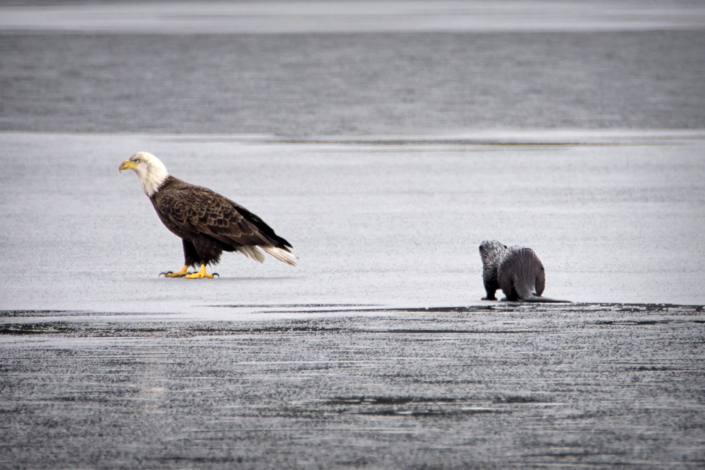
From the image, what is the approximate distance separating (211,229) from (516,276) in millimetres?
2564

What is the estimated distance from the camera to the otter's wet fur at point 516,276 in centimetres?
749

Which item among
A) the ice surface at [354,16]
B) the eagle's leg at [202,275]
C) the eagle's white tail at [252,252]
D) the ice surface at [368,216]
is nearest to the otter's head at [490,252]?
the ice surface at [368,216]

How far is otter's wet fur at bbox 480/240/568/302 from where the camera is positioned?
749 cm

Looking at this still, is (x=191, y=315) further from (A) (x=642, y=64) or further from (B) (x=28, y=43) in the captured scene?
(B) (x=28, y=43)

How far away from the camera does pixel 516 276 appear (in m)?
7.50

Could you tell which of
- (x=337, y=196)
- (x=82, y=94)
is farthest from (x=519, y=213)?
(x=82, y=94)

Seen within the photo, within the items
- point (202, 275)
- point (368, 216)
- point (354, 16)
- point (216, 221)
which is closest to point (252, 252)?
point (216, 221)

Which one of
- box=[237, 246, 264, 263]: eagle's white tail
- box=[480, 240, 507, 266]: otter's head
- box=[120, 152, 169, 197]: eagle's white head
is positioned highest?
box=[120, 152, 169, 197]: eagle's white head

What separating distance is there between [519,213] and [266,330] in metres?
4.99

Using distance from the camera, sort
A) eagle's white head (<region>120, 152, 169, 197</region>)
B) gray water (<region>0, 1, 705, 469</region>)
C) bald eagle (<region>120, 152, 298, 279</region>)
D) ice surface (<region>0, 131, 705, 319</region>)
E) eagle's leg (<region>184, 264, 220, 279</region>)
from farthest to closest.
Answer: eagle's white head (<region>120, 152, 169, 197</region>), bald eagle (<region>120, 152, 298, 279</region>), eagle's leg (<region>184, 264, 220, 279</region>), ice surface (<region>0, 131, 705, 319</region>), gray water (<region>0, 1, 705, 469</region>)

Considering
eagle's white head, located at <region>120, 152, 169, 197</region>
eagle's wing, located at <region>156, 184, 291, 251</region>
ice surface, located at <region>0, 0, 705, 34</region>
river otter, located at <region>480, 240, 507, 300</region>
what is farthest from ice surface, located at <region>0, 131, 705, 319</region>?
ice surface, located at <region>0, 0, 705, 34</region>

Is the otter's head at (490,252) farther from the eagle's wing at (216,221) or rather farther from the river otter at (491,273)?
→ the eagle's wing at (216,221)

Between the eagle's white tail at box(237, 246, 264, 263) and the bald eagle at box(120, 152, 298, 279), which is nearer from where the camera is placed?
the bald eagle at box(120, 152, 298, 279)

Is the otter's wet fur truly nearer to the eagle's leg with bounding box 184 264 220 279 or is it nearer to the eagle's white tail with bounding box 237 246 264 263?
the eagle's white tail with bounding box 237 246 264 263
